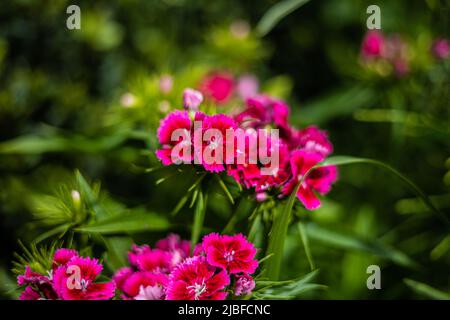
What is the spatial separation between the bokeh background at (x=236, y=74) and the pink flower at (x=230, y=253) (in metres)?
0.15

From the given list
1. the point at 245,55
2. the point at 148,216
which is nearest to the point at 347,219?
the point at 245,55

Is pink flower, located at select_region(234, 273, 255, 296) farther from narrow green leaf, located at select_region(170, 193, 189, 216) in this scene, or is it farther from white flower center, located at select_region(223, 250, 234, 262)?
narrow green leaf, located at select_region(170, 193, 189, 216)

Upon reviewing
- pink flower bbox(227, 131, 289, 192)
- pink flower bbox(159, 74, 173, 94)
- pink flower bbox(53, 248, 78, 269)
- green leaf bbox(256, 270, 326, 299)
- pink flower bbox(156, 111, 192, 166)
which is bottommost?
green leaf bbox(256, 270, 326, 299)

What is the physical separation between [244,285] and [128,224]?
0.68 ft

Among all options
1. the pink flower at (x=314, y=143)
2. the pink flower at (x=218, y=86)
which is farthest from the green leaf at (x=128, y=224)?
the pink flower at (x=218, y=86)

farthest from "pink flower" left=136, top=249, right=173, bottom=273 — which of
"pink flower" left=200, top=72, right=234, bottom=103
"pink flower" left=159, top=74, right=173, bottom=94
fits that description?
"pink flower" left=200, top=72, right=234, bottom=103

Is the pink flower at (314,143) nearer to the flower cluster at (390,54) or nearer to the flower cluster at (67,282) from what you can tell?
the flower cluster at (67,282)

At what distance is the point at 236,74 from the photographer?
1499mm

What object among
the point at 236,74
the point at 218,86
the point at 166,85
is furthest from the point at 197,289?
the point at 236,74

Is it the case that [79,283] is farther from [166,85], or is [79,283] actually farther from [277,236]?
[166,85]

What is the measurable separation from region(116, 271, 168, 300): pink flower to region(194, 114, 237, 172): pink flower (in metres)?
0.15

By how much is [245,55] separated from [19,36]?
23.9 inches

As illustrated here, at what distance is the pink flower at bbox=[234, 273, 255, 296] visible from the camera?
0.64 metres
